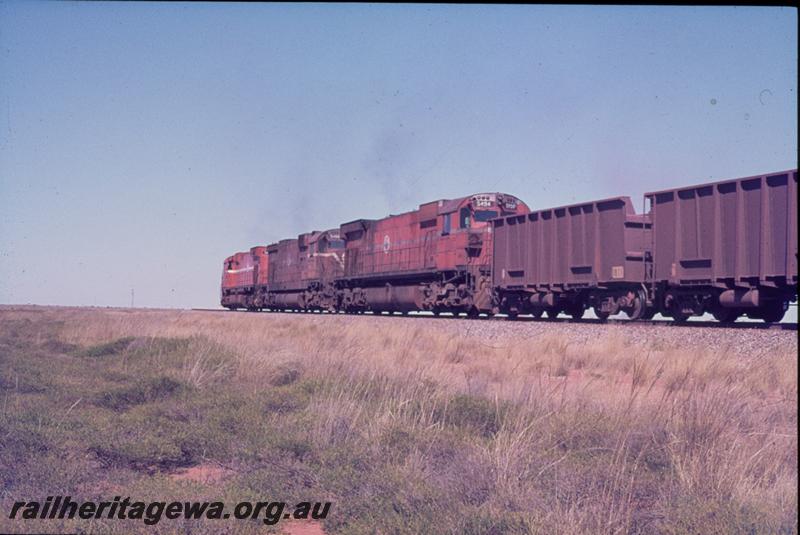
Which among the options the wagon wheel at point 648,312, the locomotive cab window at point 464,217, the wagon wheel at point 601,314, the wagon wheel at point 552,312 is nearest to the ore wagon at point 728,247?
the wagon wheel at point 648,312

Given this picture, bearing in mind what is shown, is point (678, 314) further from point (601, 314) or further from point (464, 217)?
point (464, 217)

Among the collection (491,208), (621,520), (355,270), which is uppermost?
(491,208)

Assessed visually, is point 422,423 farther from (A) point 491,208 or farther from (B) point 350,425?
(A) point 491,208

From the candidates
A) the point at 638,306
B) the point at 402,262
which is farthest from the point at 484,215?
the point at 638,306

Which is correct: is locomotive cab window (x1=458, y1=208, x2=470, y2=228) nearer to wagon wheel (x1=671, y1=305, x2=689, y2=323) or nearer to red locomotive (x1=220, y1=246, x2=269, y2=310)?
wagon wheel (x1=671, y1=305, x2=689, y2=323)

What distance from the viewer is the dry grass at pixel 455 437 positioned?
501cm

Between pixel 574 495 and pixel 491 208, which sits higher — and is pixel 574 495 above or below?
below

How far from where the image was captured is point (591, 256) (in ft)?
60.5

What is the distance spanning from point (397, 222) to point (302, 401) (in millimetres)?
20130

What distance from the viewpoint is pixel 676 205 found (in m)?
16.1

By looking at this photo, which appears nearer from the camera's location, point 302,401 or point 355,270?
point 302,401

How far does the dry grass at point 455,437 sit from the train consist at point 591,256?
11.9ft

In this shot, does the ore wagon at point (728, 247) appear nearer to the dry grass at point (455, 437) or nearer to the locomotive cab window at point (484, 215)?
the dry grass at point (455, 437)

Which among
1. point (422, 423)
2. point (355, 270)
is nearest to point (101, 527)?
point (422, 423)
